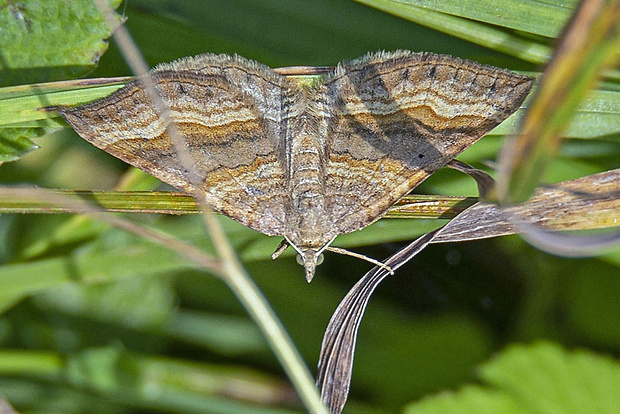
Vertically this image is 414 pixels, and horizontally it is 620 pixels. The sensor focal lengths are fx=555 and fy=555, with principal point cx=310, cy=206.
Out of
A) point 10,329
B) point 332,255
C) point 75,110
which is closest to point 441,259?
point 332,255

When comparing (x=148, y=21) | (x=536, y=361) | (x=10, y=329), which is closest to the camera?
(x=148, y=21)

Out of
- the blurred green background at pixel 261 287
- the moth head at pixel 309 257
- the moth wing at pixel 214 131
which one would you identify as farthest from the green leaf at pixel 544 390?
the moth wing at pixel 214 131

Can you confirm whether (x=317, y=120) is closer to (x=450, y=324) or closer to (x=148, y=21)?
(x=148, y=21)

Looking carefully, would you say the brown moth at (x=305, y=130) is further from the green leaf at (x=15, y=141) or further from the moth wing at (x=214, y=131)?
the green leaf at (x=15, y=141)

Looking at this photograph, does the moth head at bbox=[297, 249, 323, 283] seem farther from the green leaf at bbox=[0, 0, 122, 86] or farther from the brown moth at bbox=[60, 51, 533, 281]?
the green leaf at bbox=[0, 0, 122, 86]

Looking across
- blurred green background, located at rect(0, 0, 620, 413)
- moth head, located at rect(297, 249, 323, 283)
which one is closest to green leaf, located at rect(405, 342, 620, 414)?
blurred green background, located at rect(0, 0, 620, 413)
